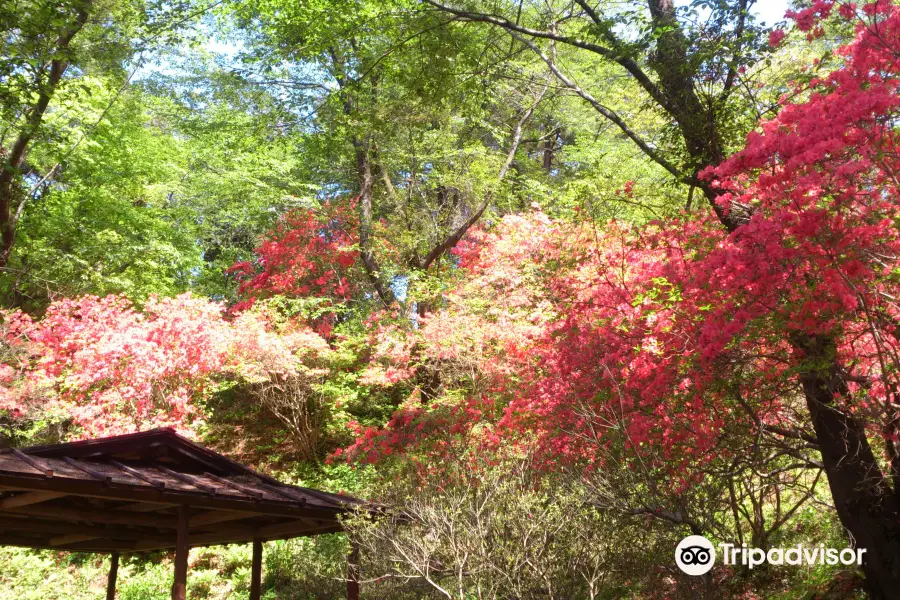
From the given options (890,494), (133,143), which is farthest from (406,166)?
(890,494)

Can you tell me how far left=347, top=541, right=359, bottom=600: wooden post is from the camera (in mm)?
6711

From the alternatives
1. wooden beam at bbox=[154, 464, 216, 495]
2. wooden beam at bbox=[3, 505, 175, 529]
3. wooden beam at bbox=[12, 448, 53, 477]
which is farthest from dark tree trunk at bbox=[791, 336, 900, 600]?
wooden beam at bbox=[3, 505, 175, 529]

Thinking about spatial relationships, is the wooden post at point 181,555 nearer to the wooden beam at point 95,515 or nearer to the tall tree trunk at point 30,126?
the wooden beam at point 95,515

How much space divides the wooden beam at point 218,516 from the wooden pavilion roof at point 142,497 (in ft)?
0.05

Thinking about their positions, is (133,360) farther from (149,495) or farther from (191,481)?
(149,495)

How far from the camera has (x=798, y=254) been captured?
14.5 ft

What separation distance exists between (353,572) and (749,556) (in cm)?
409

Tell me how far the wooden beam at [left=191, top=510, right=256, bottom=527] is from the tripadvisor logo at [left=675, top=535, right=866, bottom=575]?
11.9ft

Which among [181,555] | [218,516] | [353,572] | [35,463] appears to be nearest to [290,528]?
[353,572]

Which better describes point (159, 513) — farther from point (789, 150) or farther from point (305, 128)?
point (305, 128)

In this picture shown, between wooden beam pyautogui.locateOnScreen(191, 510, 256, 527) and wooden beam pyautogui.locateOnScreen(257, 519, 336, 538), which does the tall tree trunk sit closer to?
wooden beam pyautogui.locateOnScreen(191, 510, 256, 527)

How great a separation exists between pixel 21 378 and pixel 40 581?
353 cm

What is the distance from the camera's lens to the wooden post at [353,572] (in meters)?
6.71

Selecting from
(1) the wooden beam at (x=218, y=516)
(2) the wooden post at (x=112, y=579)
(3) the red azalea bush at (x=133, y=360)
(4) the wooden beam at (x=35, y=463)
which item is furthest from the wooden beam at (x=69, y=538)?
(4) the wooden beam at (x=35, y=463)
